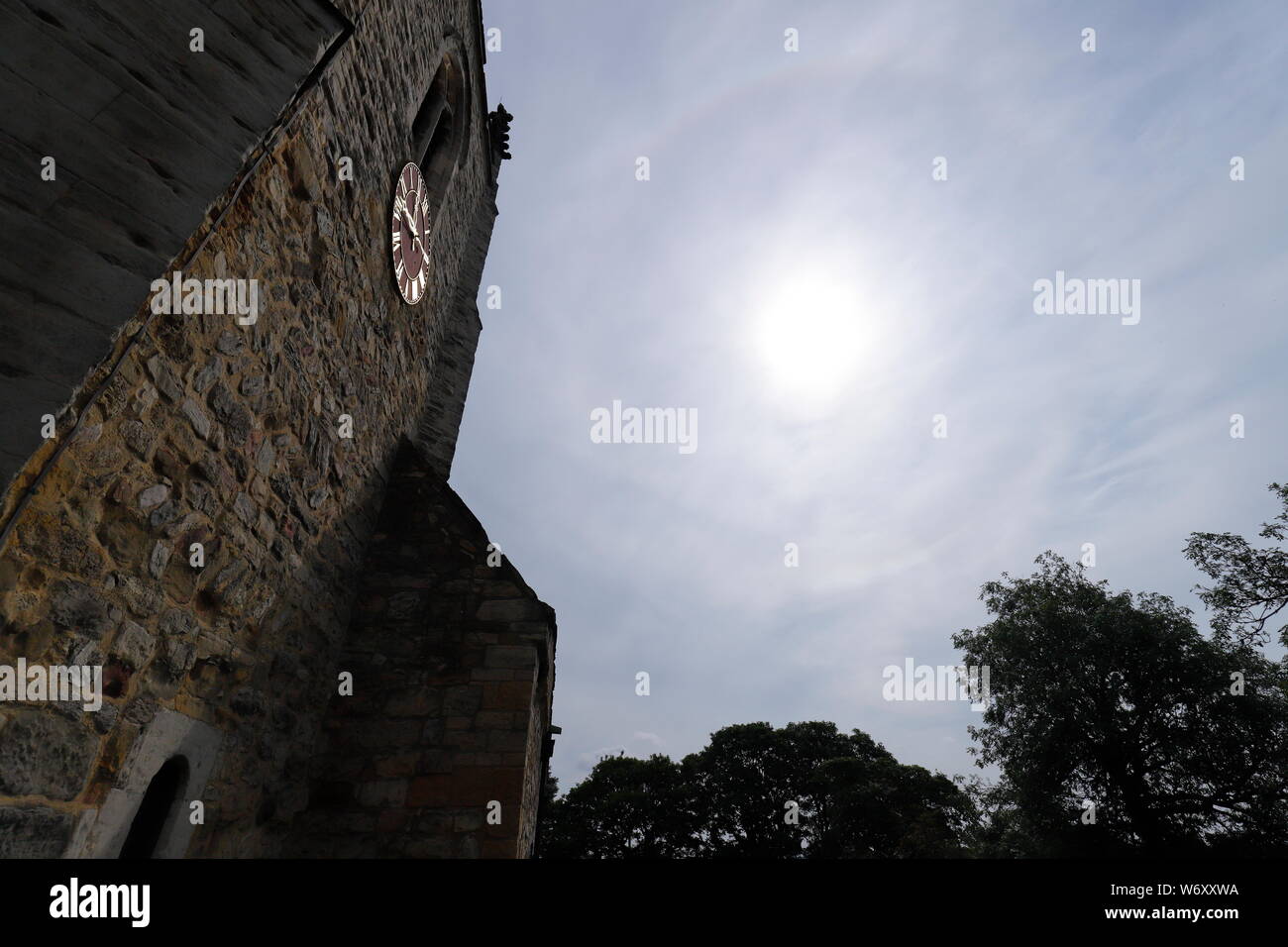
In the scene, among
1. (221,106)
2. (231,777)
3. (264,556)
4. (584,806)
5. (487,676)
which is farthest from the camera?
(584,806)

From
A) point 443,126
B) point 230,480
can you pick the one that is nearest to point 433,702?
point 230,480

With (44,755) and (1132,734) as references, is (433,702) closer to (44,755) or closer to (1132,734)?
(44,755)

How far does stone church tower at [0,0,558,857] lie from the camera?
7.47 ft

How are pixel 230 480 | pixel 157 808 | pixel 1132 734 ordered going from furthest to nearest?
pixel 1132 734
pixel 230 480
pixel 157 808

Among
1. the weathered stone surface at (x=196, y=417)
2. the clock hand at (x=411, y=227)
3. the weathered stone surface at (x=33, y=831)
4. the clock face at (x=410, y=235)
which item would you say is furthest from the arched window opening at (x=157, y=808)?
the clock hand at (x=411, y=227)

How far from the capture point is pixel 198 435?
10.2 ft

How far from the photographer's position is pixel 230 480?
11.1ft

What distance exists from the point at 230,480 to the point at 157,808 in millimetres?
1756

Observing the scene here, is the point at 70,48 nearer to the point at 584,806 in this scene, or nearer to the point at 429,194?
the point at 429,194

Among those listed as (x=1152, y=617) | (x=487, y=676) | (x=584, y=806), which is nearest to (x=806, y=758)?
(x=584, y=806)

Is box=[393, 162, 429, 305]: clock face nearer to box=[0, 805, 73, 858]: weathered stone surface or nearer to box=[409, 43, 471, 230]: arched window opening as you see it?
box=[409, 43, 471, 230]: arched window opening

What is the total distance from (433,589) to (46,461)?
11.0ft

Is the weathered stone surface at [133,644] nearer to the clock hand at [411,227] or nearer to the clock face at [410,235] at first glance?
the clock face at [410,235]

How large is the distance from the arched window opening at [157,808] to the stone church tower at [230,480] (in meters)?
0.01
